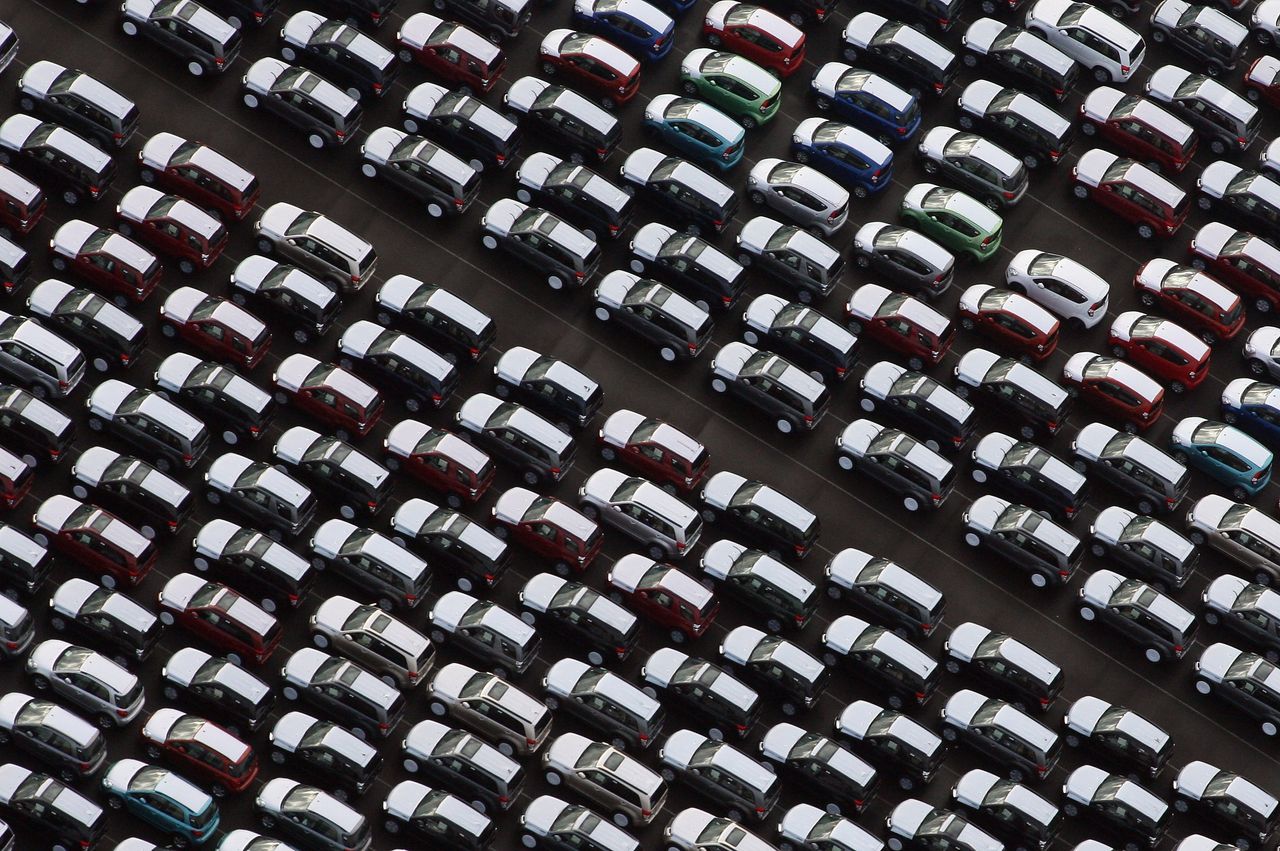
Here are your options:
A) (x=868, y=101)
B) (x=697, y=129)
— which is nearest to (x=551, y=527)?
(x=697, y=129)

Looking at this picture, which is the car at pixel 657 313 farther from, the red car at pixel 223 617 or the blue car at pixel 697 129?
the red car at pixel 223 617

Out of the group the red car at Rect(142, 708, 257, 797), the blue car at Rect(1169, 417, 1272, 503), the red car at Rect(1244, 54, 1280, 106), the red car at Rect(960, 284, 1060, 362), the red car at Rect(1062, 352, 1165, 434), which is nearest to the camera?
the red car at Rect(142, 708, 257, 797)

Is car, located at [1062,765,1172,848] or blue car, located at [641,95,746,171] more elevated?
blue car, located at [641,95,746,171]

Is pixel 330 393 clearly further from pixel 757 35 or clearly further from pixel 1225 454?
pixel 1225 454

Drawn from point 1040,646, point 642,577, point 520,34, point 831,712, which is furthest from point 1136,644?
point 520,34

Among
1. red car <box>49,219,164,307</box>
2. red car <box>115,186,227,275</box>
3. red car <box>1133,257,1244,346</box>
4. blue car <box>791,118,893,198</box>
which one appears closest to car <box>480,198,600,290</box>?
blue car <box>791,118,893,198</box>

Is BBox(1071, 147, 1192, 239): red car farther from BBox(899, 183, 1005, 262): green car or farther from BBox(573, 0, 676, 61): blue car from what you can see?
BBox(573, 0, 676, 61): blue car

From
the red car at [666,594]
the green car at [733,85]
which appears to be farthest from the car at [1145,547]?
the green car at [733,85]

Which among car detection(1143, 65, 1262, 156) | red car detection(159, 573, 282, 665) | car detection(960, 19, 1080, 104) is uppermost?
car detection(1143, 65, 1262, 156)
